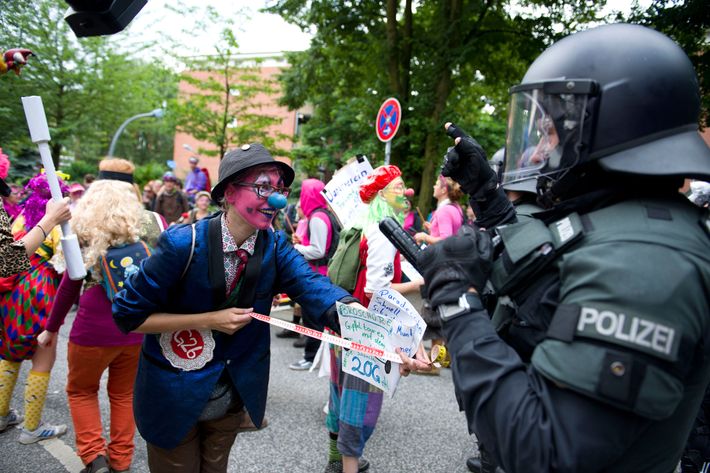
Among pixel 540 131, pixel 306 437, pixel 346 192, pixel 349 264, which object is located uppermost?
pixel 540 131

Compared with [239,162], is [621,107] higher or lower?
higher

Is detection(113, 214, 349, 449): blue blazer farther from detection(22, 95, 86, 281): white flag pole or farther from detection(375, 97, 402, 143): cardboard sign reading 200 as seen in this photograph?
detection(375, 97, 402, 143): cardboard sign reading 200

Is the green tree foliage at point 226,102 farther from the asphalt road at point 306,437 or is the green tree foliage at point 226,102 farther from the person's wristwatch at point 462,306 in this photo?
the person's wristwatch at point 462,306

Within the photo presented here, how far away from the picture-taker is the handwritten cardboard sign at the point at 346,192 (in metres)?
3.70

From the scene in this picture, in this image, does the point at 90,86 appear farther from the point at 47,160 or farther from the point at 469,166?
the point at 469,166

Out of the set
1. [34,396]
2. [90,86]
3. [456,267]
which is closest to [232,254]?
[456,267]

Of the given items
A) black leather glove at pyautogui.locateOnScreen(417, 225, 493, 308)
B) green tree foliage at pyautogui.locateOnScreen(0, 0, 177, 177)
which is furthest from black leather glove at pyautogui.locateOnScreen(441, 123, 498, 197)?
green tree foliage at pyautogui.locateOnScreen(0, 0, 177, 177)

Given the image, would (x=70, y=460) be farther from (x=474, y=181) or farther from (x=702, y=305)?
(x=702, y=305)

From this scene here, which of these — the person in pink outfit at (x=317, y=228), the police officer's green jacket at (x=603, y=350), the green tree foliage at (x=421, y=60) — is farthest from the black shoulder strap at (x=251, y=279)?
the green tree foliage at (x=421, y=60)

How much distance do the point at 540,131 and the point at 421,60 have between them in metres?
10.3

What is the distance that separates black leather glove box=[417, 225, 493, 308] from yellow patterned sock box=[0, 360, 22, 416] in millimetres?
3716

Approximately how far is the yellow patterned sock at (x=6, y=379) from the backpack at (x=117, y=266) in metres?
1.31

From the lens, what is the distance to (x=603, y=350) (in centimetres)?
106

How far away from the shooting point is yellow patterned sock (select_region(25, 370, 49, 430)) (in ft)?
11.7
